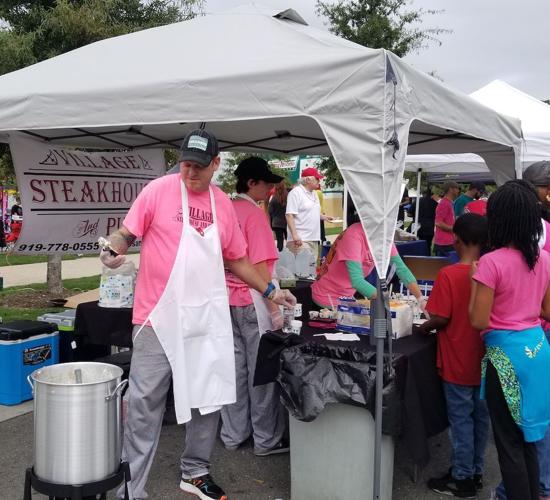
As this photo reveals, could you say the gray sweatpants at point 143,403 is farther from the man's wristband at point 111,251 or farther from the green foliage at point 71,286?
the green foliage at point 71,286

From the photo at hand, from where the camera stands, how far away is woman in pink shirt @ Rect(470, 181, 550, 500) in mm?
2537

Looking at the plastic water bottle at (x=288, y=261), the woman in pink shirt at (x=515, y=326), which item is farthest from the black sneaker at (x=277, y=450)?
the plastic water bottle at (x=288, y=261)

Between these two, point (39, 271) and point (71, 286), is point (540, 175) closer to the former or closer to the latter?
point (71, 286)

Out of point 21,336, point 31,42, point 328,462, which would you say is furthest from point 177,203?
point 31,42

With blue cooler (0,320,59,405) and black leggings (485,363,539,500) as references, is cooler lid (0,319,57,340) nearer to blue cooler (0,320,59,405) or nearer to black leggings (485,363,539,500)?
blue cooler (0,320,59,405)

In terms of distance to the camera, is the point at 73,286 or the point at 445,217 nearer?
the point at 73,286

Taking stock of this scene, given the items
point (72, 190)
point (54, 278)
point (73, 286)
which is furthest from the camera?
point (73, 286)

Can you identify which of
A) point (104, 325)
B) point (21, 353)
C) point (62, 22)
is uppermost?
point (62, 22)

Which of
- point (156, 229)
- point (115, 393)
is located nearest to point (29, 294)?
point (156, 229)

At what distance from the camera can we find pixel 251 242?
3629 millimetres

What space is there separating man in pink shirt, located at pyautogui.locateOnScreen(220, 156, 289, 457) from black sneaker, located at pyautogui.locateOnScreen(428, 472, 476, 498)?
97 cm

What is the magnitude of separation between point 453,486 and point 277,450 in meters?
1.10

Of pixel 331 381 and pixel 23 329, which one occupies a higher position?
pixel 331 381

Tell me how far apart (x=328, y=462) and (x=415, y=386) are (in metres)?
0.58
